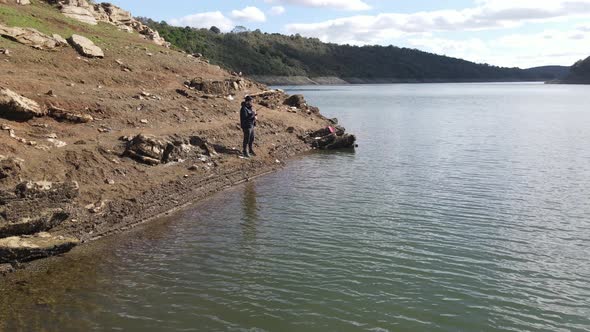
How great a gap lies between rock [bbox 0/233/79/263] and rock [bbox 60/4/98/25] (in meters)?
25.6

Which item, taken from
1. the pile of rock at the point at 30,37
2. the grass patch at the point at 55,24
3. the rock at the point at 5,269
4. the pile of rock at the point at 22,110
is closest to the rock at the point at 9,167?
the pile of rock at the point at 22,110

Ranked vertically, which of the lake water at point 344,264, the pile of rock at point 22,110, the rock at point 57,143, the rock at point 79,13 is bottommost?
the lake water at point 344,264

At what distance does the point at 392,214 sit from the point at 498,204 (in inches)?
159

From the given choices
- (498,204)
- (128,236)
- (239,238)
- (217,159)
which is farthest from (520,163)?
(128,236)

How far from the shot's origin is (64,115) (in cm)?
2033

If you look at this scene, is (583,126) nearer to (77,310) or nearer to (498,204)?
(498,204)

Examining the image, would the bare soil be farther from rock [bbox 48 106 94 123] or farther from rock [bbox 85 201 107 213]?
rock [bbox 48 106 94 123]

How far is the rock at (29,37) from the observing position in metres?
25.6

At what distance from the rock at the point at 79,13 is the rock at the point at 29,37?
26.5 ft

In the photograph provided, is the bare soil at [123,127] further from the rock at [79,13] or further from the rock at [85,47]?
the rock at [79,13]

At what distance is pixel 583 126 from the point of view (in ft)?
146

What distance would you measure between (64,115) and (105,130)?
5.24 feet

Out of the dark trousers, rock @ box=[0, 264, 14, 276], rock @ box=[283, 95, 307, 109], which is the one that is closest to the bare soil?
the dark trousers

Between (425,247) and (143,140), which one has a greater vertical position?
(143,140)
